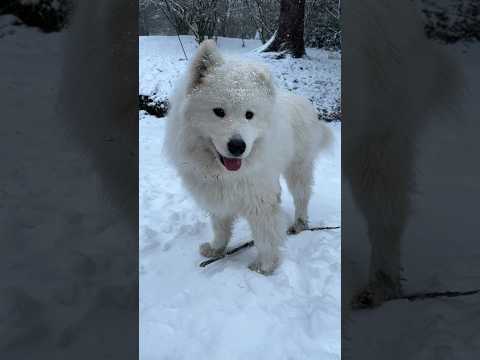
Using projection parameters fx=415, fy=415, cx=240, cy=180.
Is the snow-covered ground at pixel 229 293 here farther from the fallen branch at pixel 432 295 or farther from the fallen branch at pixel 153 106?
the fallen branch at pixel 153 106

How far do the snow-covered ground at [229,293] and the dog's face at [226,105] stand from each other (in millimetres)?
826

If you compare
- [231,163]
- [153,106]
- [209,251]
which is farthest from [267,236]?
[153,106]

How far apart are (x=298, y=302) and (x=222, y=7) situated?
12119mm

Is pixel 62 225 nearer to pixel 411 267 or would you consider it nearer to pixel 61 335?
pixel 61 335

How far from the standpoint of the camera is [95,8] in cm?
109

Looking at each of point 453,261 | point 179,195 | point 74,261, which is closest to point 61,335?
point 74,261

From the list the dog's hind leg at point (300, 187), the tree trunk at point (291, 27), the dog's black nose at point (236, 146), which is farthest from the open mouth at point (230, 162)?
the tree trunk at point (291, 27)

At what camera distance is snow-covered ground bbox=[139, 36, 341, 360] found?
208 centimetres

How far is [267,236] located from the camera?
2.97 meters

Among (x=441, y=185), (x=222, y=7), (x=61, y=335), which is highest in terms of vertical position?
(x=222, y=7)

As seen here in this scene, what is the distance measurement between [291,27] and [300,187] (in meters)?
6.78

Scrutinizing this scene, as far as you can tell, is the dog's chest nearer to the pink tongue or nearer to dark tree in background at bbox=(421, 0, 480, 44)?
the pink tongue

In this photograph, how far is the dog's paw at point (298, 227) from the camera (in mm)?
3789

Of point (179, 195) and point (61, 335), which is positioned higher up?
point (61, 335)
